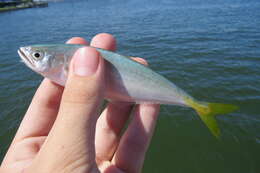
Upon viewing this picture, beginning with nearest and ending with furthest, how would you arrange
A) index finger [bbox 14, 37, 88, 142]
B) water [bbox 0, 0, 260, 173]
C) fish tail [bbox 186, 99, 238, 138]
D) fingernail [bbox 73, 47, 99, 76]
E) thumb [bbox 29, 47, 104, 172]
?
thumb [bbox 29, 47, 104, 172] → fingernail [bbox 73, 47, 99, 76] → fish tail [bbox 186, 99, 238, 138] → index finger [bbox 14, 37, 88, 142] → water [bbox 0, 0, 260, 173]

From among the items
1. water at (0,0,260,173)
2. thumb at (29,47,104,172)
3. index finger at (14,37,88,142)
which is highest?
thumb at (29,47,104,172)

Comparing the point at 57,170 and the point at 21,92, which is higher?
the point at 57,170

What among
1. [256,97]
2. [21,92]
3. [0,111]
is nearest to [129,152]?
[256,97]

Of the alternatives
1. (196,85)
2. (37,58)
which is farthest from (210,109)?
(196,85)

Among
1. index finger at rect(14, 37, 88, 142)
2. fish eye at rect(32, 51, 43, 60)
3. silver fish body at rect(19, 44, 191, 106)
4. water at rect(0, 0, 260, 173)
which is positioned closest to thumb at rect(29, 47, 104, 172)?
silver fish body at rect(19, 44, 191, 106)

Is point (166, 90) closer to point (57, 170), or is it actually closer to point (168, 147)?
point (57, 170)

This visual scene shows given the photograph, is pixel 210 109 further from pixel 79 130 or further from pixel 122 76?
pixel 79 130

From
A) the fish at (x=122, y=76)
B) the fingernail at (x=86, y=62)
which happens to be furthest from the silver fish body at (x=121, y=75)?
the fingernail at (x=86, y=62)

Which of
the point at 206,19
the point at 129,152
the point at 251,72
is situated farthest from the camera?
the point at 206,19

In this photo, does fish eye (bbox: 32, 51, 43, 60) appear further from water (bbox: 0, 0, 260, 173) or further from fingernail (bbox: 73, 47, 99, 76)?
water (bbox: 0, 0, 260, 173)
